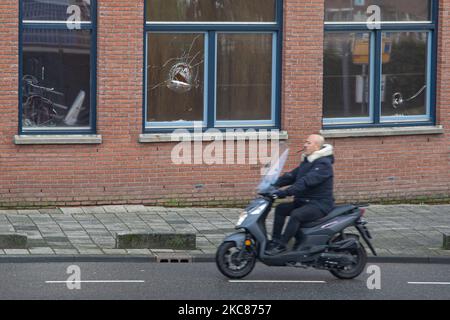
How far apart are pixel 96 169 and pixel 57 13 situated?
249cm

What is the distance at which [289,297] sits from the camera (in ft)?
37.7

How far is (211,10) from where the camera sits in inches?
708

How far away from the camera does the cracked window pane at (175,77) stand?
17.8 m

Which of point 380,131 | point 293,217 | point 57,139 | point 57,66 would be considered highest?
point 57,66

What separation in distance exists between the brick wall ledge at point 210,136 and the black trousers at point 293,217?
5.28m

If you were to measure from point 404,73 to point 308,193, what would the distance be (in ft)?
24.6

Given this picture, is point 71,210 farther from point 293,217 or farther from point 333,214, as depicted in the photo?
point 333,214

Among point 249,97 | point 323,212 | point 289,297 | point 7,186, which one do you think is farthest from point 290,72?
point 289,297

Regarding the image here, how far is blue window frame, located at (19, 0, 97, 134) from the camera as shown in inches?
674

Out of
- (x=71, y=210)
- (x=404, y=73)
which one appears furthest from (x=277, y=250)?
(x=404, y=73)

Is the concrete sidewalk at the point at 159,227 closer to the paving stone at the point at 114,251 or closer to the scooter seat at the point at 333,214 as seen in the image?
the paving stone at the point at 114,251

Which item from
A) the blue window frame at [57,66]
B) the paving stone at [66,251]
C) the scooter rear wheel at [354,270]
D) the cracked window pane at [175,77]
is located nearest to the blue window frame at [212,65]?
the cracked window pane at [175,77]

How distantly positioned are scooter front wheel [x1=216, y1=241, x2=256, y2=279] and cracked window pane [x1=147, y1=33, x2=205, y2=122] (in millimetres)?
5896

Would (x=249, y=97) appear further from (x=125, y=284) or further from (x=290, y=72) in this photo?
(x=125, y=284)
